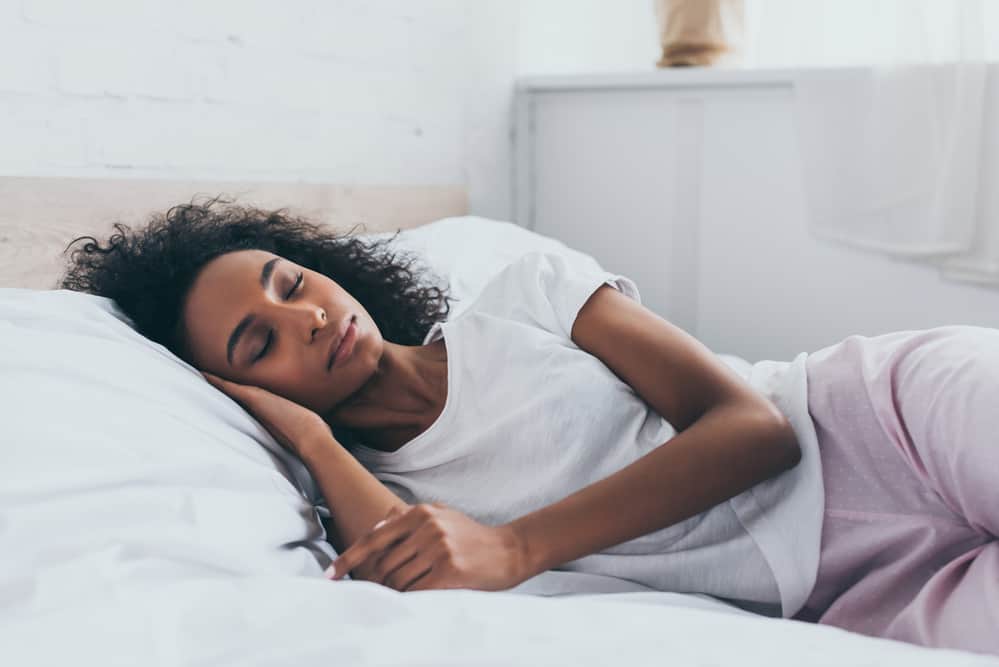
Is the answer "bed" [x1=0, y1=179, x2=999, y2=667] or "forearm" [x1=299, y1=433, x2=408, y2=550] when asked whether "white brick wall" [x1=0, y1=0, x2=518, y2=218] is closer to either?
"bed" [x1=0, y1=179, x2=999, y2=667]

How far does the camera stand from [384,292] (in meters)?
1.30

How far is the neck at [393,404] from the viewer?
108 cm

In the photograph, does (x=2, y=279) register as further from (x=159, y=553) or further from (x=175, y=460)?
(x=159, y=553)

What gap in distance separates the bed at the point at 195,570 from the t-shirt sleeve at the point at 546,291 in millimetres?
298

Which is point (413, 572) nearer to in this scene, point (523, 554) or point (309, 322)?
point (523, 554)

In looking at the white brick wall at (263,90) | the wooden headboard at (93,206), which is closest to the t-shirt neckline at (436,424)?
the wooden headboard at (93,206)

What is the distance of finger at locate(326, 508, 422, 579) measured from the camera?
0.76 meters

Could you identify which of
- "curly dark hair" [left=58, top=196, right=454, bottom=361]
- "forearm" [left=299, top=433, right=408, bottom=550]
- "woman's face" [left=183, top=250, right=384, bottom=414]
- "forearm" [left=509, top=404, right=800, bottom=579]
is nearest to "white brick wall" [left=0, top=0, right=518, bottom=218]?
"curly dark hair" [left=58, top=196, right=454, bottom=361]

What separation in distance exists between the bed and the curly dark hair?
6cm

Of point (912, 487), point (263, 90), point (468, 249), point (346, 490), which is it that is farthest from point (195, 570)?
point (263, 90)

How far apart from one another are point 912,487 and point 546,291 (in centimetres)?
44

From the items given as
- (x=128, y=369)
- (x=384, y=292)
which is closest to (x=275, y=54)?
(x=384, y=292)

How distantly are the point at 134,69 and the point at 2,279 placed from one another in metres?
0.41

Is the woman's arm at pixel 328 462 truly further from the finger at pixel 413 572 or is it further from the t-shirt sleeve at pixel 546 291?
the t-shirt sleeve at pixel 546 291
